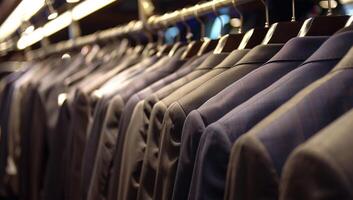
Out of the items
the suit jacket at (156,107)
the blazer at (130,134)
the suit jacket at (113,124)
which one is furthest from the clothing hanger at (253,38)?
the suit jacket at (113,124)

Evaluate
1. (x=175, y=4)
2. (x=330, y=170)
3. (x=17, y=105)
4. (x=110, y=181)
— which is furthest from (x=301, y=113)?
(x=175, y=4)

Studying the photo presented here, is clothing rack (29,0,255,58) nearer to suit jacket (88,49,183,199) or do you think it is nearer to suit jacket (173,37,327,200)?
suit jacket (88,49,183,199)

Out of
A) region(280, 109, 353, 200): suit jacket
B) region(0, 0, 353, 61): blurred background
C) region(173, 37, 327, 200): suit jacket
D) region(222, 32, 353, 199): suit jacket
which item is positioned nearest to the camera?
region(280, 109, 353, 200): suit jacket

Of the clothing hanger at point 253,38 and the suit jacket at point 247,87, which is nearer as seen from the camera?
the suit jacket at point 247,87

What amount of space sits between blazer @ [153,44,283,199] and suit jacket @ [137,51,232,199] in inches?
2.2

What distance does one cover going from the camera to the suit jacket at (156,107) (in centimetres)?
84

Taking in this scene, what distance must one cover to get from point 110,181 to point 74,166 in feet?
1.15

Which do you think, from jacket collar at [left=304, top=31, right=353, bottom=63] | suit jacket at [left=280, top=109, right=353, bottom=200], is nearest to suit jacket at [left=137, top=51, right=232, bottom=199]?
jacket collar at [left=304, top=31, right=353, bottom=63]

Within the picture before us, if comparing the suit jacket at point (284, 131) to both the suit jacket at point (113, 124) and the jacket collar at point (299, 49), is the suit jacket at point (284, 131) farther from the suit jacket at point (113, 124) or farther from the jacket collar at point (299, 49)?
the suit jacket at point (113, 124)

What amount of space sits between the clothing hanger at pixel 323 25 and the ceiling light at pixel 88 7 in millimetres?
941

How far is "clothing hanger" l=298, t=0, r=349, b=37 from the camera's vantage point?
2.45ft

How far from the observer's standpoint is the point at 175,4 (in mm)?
2826

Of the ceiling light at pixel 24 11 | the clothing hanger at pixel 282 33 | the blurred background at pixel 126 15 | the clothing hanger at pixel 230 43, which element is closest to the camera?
the clothing hanger at pixel 282 33

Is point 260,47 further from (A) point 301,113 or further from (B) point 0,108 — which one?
(B) point 0,108
